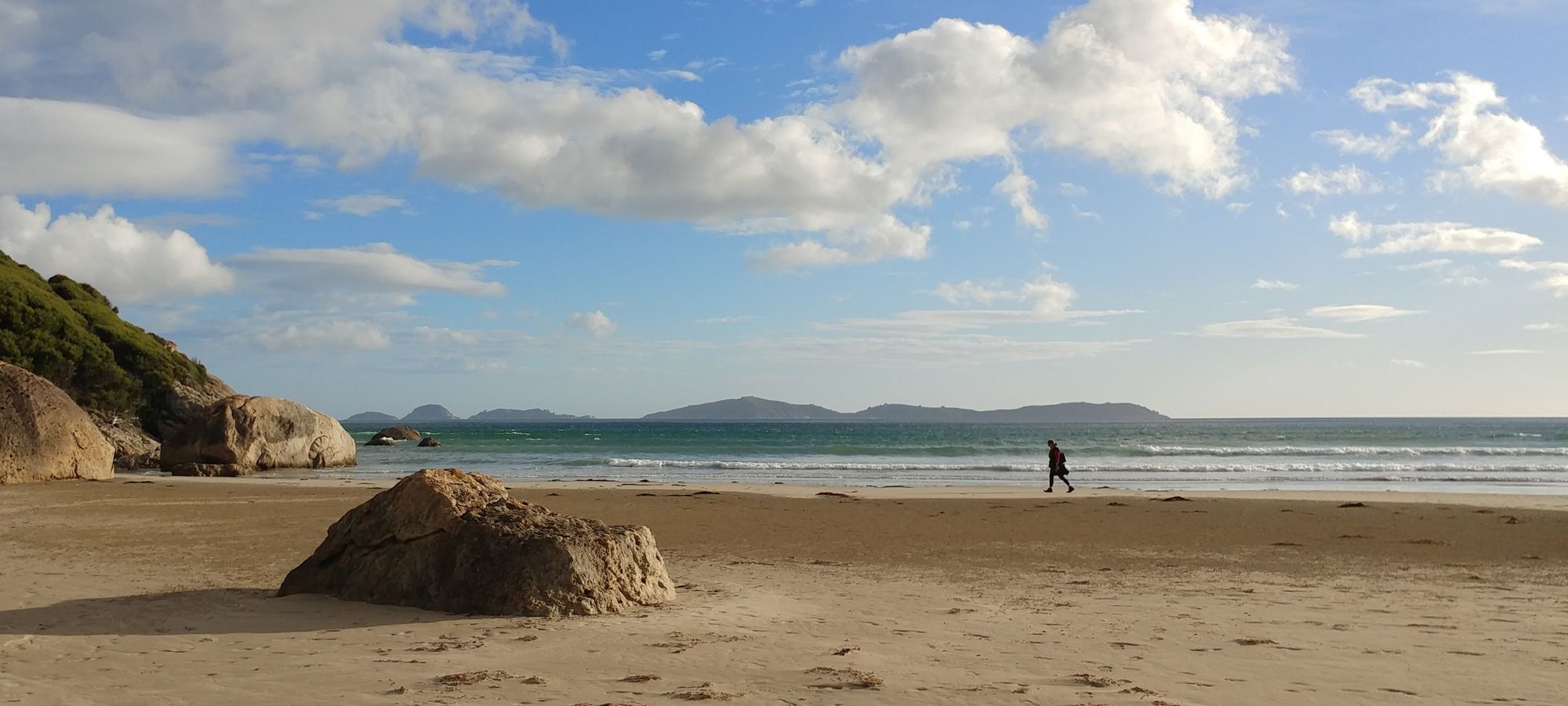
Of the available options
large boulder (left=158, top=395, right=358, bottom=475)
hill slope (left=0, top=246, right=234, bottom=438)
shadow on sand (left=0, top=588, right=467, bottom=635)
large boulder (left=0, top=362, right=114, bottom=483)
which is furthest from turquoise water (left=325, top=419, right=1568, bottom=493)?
shadow on sand (left=0, top=588, right=467, bottom=635)

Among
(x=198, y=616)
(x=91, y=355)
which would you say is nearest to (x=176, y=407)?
(x=91, y=355)

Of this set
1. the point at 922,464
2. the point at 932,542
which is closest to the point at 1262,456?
the point at 922,464

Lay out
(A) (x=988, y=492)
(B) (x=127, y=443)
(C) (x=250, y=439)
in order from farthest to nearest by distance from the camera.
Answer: (B) (x=127, y=443), (C) (x=250, y=439), (A) (x=988, y=492)

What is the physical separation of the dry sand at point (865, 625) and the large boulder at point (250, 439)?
19.0m

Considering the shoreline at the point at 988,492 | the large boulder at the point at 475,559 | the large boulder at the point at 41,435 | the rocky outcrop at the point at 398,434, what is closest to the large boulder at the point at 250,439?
the shoreline at the point at 988,492

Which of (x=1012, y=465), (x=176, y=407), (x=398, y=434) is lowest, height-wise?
(x=1012, y=465)

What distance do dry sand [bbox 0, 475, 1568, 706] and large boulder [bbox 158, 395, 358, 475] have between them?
18977 mm

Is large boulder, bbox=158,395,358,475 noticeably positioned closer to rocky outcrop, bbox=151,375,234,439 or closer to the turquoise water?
the turquoise water

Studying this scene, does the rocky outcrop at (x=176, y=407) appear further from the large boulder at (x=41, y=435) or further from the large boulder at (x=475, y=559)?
the large boulder at (x=475, y=559)

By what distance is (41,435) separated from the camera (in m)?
22.8

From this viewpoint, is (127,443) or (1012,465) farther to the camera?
(1012,465)

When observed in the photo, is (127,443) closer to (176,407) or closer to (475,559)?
(176,407)

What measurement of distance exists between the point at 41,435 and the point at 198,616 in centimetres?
2008

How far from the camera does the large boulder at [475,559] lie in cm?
741
